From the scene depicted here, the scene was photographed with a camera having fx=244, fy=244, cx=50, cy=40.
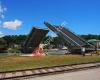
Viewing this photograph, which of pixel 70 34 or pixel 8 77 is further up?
pixel 70 34

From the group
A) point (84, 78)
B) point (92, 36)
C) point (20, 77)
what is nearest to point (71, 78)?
point (84, 78)

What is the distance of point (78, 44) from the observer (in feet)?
203

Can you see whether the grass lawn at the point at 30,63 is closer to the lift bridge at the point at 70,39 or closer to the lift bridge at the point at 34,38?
the lift bridge at the point at 34,38

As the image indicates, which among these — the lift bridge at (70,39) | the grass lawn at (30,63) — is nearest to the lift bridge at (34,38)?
the lift bridge at (70,39)

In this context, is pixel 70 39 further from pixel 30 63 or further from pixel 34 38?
pixel 30 63

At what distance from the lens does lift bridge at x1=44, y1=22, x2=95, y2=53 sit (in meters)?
62.3

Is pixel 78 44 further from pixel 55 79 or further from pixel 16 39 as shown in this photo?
pixel 16 39

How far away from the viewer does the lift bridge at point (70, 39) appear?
204 feet

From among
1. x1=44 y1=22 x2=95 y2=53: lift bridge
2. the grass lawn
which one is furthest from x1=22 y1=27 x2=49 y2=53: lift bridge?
the grass lawn

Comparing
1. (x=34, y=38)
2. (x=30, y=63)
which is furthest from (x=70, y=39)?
(x=30, y=63)

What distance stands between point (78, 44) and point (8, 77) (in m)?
47.3

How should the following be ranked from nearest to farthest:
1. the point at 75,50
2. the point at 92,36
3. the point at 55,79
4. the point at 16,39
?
the point at 55,79, the point at 75,50, the point at 16,39, the point at 92,36

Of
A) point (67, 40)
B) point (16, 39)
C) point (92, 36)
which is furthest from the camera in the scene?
point (92, 36)

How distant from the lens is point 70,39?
211 ft
